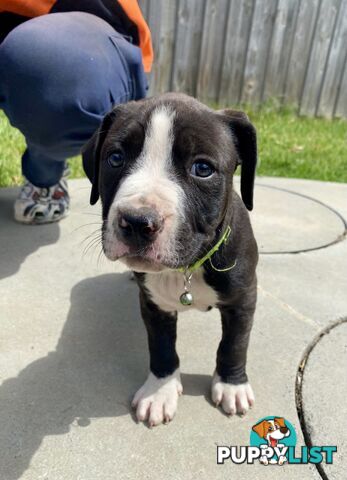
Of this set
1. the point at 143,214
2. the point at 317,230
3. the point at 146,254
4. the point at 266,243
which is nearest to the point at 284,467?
the point at 146,254

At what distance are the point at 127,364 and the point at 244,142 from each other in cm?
124

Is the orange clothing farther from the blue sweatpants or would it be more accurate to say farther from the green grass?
the green grass

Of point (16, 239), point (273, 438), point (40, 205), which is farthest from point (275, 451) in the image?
point (40, 205)

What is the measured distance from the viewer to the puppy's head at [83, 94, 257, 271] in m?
1.71

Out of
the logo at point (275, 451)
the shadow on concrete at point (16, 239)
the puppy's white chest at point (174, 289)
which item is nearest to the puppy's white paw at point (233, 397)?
the logo at point (275, 451)

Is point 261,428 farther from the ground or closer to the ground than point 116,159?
closer to the ground

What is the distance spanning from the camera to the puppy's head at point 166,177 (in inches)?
67.5

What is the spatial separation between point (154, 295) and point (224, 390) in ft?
1.75

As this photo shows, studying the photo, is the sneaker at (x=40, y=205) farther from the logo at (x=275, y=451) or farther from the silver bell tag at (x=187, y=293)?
the logo at (x=275, y=451)

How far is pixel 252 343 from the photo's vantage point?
2594 mm

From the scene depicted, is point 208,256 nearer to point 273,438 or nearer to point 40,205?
point 273,438

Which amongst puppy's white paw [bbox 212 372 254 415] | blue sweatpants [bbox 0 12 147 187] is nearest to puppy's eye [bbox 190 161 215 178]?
puppy's white paw [bbox 212 372 254 415]

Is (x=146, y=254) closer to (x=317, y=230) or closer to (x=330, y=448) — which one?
(x=330, y=448)

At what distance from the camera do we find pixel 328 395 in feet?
7.30
